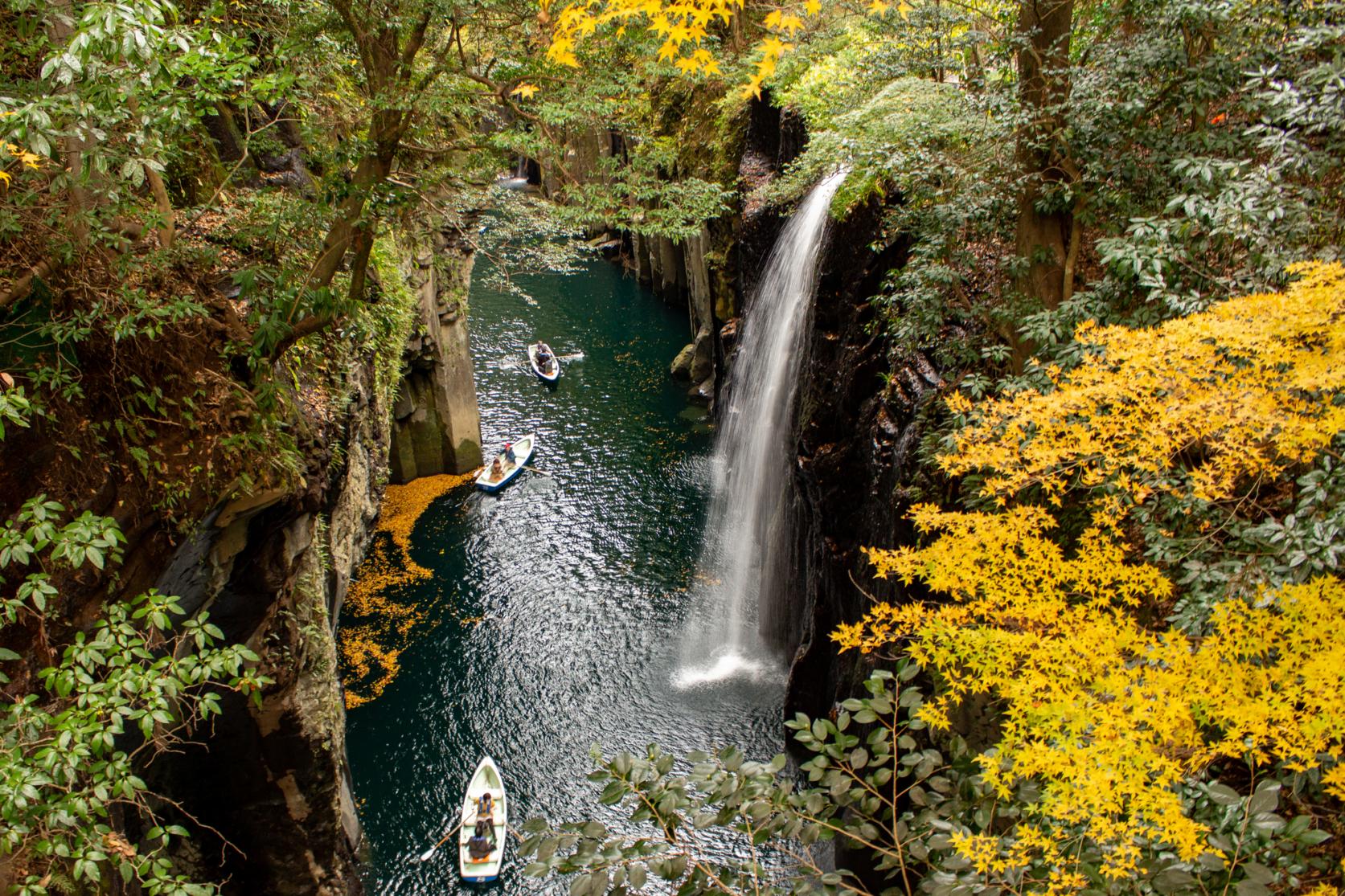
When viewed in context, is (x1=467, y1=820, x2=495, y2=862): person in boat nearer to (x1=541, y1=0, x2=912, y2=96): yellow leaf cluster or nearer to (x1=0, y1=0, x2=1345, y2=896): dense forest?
(x1=0, y1=0, x2=1345, y2=896): dense forest

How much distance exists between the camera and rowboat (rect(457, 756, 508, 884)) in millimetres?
9992

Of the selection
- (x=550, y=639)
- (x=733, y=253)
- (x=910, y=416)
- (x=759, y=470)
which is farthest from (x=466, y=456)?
(x=910, y=416)

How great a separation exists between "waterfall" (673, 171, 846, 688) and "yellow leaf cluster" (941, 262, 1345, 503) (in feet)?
24.7

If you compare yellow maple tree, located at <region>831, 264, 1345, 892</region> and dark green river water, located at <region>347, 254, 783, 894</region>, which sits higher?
yellow maple tree, located at <region>831, 264, 1345, 892</region>

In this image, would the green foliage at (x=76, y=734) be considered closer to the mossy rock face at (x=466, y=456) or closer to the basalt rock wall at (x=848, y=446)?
the basalt rock wall at (x=848, y=446)

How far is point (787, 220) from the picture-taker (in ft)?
50.8

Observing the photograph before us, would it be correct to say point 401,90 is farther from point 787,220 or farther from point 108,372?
point 787,220

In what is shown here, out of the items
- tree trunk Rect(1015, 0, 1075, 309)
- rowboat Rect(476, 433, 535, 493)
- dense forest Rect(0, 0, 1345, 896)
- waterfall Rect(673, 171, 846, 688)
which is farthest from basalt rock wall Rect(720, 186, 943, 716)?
rowboat Rect(476, 433, 535, 493)

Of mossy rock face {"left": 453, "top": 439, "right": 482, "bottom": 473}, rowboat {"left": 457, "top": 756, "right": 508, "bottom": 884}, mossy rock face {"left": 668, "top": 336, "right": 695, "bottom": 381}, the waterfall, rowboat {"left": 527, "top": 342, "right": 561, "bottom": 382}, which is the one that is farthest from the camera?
mossy rock face {"left": 668, "top": 336, "right": 695, "bottom": 381}

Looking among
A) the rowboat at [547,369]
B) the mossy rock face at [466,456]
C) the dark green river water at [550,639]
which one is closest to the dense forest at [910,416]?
the dark green river water at [550,639]

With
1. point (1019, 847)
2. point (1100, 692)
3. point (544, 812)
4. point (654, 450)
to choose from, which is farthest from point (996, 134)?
point (654, 450)

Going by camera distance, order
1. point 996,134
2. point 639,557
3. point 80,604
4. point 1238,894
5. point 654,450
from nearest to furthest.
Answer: point 1238,894 < point 80,604 < point 996,134 < point 639,557 < point 654,450

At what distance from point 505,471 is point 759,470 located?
746 centimetres

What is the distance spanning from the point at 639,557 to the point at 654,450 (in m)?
5.03
